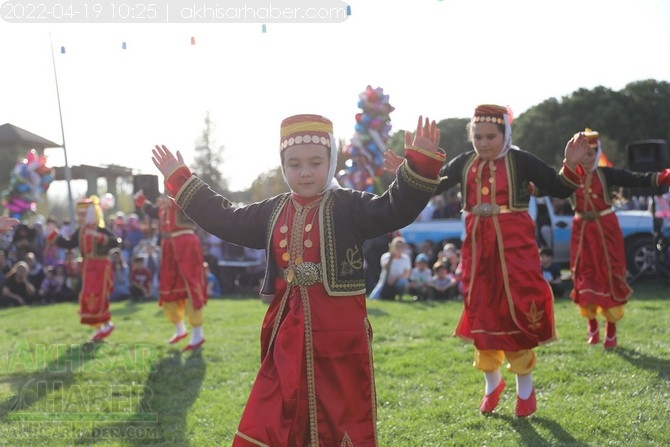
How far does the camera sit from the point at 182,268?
8.20 meters

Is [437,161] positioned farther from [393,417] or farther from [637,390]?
[637,390]

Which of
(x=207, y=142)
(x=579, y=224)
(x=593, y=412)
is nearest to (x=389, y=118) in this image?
(x=579, y=224)

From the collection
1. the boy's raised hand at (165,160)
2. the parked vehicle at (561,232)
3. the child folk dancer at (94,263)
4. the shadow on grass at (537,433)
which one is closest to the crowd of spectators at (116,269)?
the parked vehicle at (561,232)

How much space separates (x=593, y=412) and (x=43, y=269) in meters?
14.5

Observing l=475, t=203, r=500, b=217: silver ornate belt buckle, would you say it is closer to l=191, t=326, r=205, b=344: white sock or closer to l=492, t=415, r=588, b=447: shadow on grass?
l=492, t=415, r=588, b=447: shadow on grass

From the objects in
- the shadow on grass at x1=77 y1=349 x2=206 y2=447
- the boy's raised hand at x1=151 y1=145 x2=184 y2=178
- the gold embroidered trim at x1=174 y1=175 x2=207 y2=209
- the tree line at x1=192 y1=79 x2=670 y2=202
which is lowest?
the shadow on grass at x1=77 y1=349 x2=206 y2=447

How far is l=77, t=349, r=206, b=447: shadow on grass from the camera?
16.1ft

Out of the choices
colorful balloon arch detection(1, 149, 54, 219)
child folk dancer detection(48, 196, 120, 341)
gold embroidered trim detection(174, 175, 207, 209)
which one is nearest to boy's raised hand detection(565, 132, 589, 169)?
gold embroidered trim detection(174, 175, 207, 209)

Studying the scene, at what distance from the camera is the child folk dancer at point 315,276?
10.1 ft

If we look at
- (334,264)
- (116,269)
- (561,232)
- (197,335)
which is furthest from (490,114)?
(116,269)

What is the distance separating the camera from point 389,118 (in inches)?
565

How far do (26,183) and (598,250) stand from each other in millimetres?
11617

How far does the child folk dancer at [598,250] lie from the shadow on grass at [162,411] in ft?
14.1

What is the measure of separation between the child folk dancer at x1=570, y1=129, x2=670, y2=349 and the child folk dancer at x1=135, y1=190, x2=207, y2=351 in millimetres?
4557
